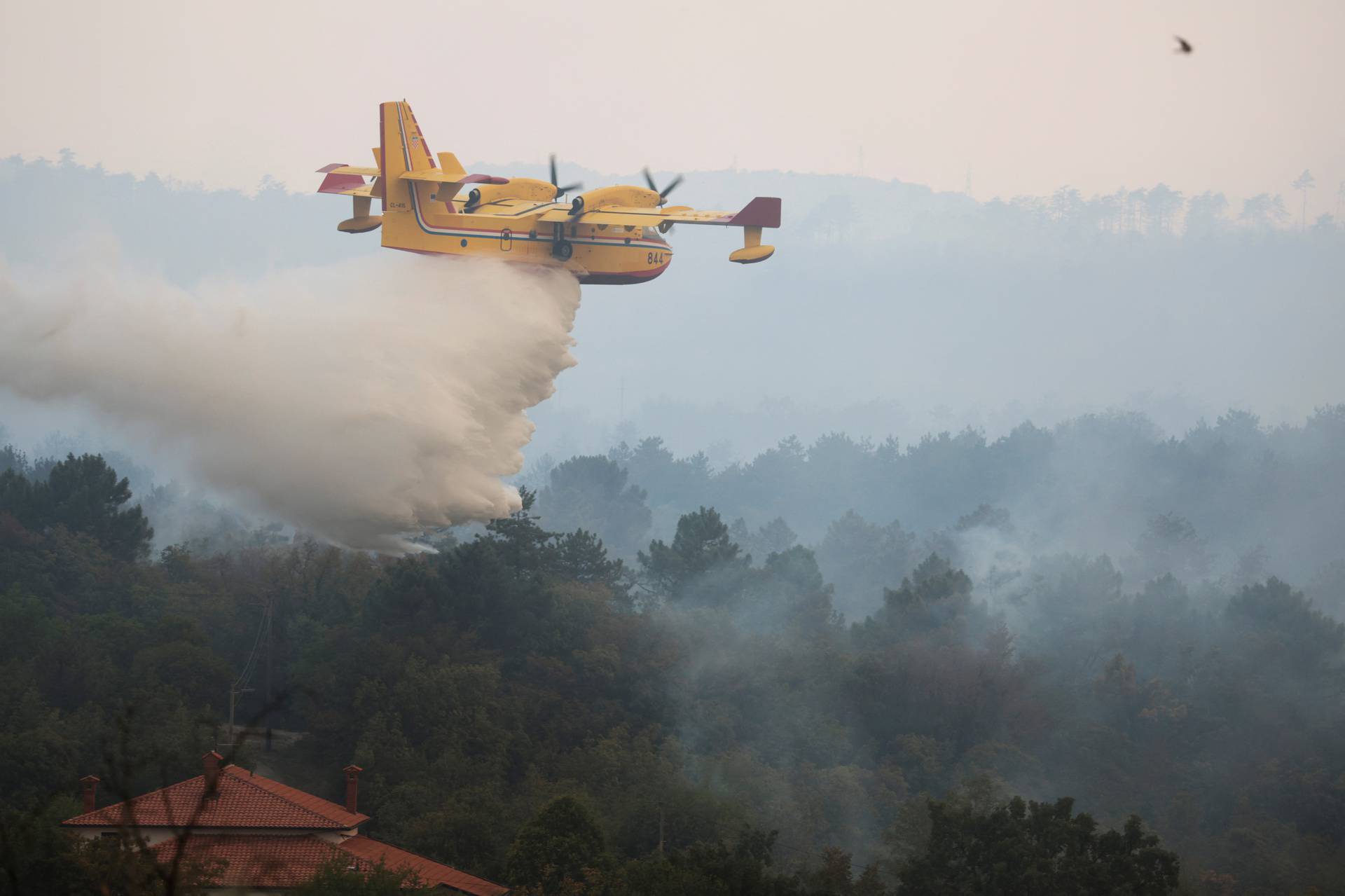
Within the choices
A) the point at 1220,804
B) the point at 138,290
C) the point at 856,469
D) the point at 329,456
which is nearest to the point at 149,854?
the point at 329,456

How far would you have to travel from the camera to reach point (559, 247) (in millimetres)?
30250

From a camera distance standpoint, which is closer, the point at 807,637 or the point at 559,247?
the point at 559,247

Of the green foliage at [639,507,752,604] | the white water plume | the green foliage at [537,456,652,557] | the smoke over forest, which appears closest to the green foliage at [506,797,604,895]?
the smoke over forest

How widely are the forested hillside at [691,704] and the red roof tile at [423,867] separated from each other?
1133 millimetres

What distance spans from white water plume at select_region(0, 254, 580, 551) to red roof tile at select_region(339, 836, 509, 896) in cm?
1226

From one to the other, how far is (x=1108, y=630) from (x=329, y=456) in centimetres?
6809

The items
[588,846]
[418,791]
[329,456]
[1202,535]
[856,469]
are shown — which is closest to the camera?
[329,456]

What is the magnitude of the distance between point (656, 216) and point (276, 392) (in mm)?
7370

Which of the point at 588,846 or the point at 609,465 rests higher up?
the point at 609,465

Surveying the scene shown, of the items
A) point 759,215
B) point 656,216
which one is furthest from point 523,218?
point 759,215

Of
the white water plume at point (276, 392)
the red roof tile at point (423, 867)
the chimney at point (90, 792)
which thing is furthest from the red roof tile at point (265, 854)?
the white water plume at point (276, 392)

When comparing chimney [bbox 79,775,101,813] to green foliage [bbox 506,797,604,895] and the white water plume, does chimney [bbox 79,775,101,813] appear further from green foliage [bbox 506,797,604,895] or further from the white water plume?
the white water plume

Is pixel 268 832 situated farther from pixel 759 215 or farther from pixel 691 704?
pixel 691 704

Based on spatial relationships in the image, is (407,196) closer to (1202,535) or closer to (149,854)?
(149,854)
